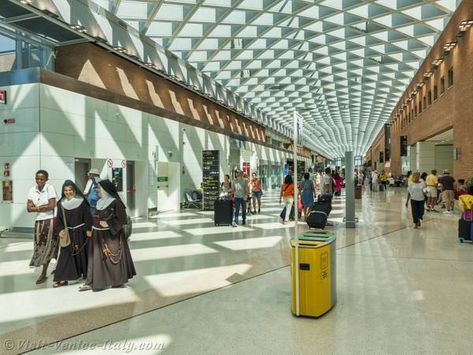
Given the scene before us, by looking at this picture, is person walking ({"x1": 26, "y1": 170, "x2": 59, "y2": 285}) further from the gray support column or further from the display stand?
the display stand

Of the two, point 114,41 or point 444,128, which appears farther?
point 444,128

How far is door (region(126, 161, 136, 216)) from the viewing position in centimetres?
1609

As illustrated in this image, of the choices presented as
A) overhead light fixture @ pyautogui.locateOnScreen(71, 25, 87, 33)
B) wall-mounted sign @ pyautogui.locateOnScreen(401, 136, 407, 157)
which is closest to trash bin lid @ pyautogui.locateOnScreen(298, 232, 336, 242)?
overhead light fixture @ pyautogui.locateOnScreen(71, 25, 87, 33)

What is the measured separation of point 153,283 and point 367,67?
2487 cm

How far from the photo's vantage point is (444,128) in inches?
806

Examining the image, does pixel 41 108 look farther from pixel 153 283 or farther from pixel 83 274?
pixel 153 283

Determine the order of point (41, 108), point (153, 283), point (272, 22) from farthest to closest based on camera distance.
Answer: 1. point (272, 22)
2. point (41, 108)
3. point (153, 283)

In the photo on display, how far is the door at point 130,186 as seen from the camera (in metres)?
16.1

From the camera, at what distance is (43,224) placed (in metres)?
6.71

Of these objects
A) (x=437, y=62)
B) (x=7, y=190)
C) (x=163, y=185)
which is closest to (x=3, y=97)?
(x=7, y=190)

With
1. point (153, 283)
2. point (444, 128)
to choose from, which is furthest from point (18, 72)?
point (444, 128)

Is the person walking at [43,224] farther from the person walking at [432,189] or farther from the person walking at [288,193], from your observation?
the person walking at [432,189]

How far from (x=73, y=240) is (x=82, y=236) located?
15 centimetres

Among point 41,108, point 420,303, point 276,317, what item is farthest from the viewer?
point 41,108
